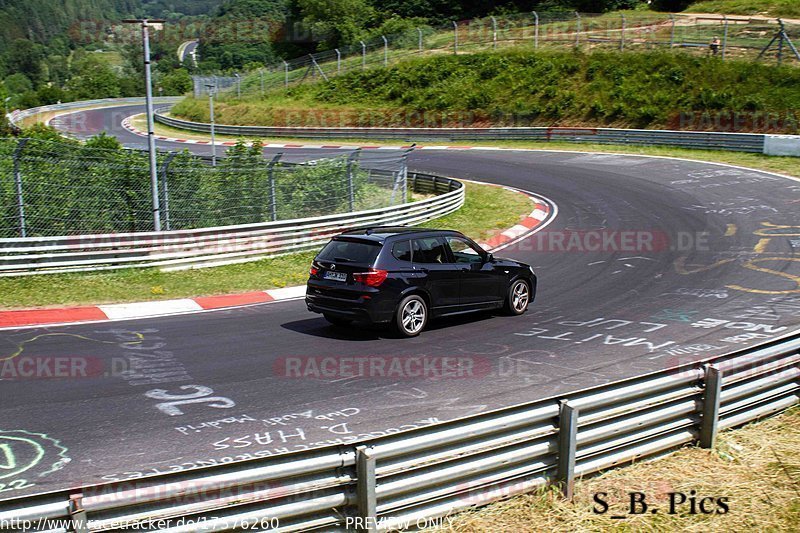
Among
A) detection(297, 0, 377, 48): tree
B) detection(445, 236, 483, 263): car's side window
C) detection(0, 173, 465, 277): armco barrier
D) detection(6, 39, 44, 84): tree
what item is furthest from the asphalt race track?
detection(6, 39, 44, 84): tree

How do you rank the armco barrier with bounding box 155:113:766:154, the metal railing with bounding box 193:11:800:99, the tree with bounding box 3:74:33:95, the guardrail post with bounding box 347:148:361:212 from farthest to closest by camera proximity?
1. the tree with bounding box 3:74:33:95
2. the metal railing with bounding box 193:11:800:99
3. the armco barrier with bounding box 155:113:766:154
4. the guardrail post with bounding box 347:148:361:212

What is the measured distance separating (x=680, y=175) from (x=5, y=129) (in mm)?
34680

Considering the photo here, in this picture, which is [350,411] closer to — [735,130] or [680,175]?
[680,175]

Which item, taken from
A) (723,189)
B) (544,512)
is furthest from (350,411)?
(723,189)

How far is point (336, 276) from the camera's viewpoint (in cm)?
1230

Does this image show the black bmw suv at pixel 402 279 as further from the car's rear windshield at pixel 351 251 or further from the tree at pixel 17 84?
the tree at pixel 17 84

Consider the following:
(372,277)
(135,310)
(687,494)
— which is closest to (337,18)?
(135,310)

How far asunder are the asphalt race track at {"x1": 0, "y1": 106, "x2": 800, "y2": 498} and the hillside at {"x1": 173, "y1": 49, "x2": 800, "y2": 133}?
19.9 m

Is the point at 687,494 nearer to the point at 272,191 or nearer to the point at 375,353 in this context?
the point at 375,353

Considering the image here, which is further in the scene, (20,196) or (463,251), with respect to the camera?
(20,196)

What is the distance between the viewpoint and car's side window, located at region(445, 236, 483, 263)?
525 inches

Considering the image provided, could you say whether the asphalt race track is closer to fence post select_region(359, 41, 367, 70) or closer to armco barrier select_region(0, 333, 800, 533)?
armco barrier select_region(0, 333, 800, 533)

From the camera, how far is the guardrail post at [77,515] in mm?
4473

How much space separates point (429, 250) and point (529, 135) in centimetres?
2961
